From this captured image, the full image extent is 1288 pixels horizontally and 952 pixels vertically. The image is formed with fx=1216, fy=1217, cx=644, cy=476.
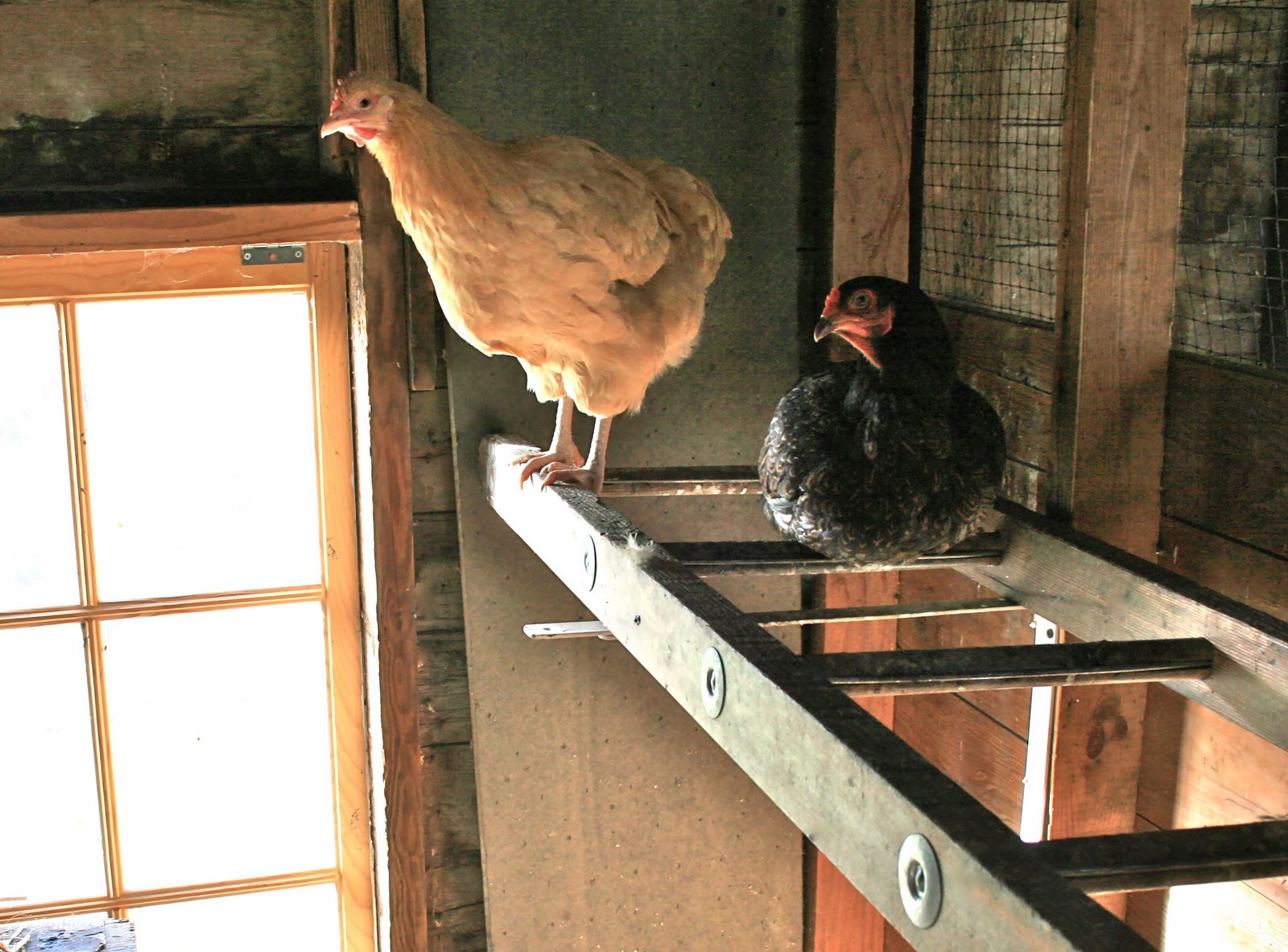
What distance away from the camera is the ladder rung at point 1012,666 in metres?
1.00

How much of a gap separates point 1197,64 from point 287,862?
187 cm

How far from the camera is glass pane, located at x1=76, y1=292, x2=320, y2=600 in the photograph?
6.25 feet

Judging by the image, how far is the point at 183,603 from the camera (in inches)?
78.2

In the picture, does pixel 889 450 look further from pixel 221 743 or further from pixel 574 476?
pixel 221 743

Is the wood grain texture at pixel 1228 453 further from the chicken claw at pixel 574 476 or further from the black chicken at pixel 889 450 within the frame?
the chicken claw at pixel 574 476

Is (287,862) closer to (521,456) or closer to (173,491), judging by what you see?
(173,491)

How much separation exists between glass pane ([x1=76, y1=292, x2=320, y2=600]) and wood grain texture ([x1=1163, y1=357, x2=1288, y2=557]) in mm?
1307

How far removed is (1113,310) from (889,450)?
31 cm

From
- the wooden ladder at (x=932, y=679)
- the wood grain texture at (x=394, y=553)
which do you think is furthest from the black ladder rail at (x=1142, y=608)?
the wood grain texture at (x=394, y=553)

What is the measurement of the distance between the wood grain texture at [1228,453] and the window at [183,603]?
1241 millimetres

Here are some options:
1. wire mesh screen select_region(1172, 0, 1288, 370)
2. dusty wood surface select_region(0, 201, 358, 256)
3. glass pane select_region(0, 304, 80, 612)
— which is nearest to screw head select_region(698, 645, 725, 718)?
wire mesh screen select_region(1172, 0, 1288, 370)

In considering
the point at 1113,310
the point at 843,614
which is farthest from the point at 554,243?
the point at 1113,310

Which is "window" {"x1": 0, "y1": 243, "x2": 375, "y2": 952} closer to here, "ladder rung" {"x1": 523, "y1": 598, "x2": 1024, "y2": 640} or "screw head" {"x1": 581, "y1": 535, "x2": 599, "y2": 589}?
"ladder rung" {"x1": 523, "y1": 598, "x2": 1024, "y2": 640}

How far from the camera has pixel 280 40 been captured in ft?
5.68
